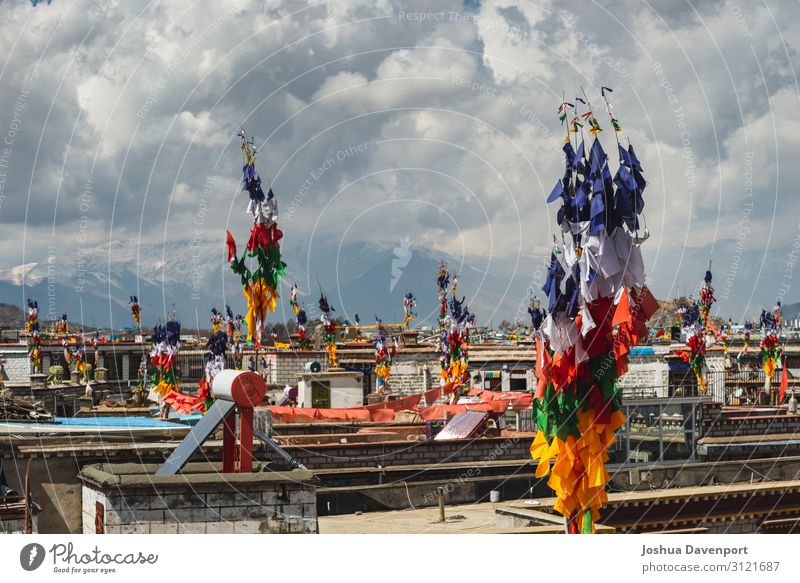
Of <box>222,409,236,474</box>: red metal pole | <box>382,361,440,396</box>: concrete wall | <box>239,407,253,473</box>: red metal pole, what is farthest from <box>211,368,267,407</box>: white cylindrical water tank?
<box>382,361,440,396</box>: concrete wall

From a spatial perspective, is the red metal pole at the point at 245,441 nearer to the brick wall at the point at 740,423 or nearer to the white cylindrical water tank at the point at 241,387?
the white cylindrical water tank at the point at 241,387

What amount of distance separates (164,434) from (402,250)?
24.2 metres

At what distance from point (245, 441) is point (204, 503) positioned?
148 centimetres

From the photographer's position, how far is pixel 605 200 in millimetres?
16000

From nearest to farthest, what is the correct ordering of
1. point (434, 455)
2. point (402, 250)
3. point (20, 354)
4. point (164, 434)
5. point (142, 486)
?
point (142, 486)
point (164, 434)
point (434, 455)
point (402, 250)
point (20, 354)

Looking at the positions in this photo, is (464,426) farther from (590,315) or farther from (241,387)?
(241,387)

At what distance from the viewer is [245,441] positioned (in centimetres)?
1550

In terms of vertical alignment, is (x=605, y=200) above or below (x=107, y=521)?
above

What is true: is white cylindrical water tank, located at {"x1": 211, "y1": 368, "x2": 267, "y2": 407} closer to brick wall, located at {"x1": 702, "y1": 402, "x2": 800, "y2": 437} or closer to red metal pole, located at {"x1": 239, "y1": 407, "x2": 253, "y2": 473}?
red metal pole, located at {"x1": 239, "y1": 407, "x2": 253, "y2": 473}

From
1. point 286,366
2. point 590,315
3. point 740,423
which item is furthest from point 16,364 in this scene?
point 590,315

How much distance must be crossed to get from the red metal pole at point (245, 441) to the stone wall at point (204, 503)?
2.41 feet

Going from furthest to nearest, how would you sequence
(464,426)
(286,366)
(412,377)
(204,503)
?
1. (412,377)
2. (286,366)
3. (464,426)
4. (204,503)
